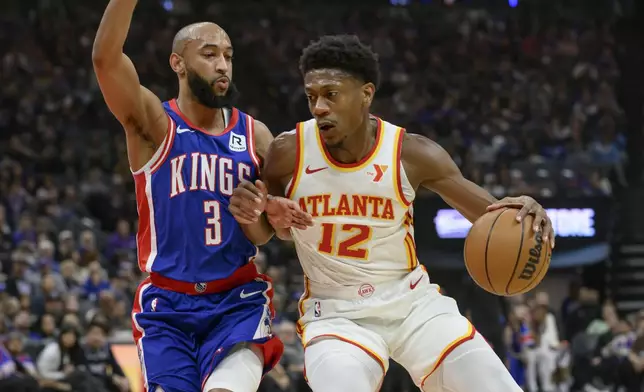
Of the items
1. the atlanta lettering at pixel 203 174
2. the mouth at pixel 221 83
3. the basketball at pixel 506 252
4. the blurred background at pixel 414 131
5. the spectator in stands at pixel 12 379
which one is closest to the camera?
the basketball at pixel 506 252

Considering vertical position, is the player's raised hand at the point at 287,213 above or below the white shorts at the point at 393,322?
above

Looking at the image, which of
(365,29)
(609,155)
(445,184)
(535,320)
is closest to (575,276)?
(609,155)

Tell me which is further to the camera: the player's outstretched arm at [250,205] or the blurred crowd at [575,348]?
the blurred crowd at [575,348]

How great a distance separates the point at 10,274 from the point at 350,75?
8.33 m

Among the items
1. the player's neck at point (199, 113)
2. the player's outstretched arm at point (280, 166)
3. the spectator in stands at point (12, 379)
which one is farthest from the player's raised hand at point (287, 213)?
the spectator in stands at point (12, 379)

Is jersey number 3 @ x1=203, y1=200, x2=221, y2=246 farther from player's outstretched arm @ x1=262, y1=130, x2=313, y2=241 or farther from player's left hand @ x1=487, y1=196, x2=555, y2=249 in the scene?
player's left hand @ x1=487, y1=196, x2=555, y2=249

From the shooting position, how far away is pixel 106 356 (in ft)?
34.6

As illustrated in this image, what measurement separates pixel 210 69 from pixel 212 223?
0.78 meters

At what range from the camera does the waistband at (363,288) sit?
5152mm

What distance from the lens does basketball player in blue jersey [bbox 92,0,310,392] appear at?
4941mm

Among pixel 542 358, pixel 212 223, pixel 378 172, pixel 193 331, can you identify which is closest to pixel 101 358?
pixel 542 358

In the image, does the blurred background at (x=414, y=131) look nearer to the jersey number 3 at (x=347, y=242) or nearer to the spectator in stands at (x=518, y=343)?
the spectator in stands at (x=518, y=343)

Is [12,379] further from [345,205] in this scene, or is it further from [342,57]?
[342,57]

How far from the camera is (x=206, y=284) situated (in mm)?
5094
